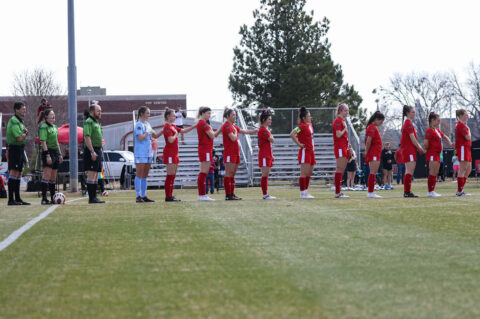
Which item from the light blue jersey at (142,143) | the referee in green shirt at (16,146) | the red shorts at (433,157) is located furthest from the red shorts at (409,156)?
the referee in green shirt at (16,146)

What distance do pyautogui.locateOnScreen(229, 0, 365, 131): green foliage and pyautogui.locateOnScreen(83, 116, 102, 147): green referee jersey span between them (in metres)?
36.5

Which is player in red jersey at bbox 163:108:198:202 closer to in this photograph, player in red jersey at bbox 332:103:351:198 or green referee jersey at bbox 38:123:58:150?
green referee jersey at bbox 38:123:58:150

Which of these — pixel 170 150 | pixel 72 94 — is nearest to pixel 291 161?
pixel 72 94

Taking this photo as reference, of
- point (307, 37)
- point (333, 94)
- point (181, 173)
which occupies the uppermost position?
point (307, 37)

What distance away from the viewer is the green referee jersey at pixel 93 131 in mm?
12727

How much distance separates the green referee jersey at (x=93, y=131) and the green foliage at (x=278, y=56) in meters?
36.5

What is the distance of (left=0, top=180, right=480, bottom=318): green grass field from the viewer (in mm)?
3945

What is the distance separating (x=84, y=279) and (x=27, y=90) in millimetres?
63720

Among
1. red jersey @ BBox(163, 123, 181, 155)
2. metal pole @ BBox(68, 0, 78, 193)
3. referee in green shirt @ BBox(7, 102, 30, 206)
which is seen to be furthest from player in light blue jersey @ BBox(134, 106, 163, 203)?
metal pole @ BBox(68, 0, 78, 193)

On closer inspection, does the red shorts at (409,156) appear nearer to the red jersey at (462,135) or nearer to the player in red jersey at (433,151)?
the player in red jersey at (433,151)

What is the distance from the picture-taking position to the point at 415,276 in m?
4.74

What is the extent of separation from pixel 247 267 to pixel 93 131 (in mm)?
8266

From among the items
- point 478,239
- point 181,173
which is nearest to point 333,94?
point 181,173

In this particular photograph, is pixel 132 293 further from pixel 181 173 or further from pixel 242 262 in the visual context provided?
pixel 181 173
